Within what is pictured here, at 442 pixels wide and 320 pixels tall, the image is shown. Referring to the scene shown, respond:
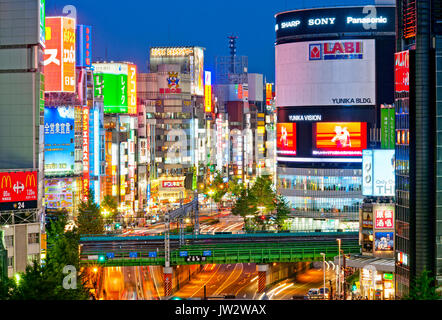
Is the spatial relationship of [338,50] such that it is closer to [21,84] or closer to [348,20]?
[348,20]

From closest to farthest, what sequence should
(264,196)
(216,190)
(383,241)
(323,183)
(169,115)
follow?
(383,241)
(323,183)
(264,196)
(216,190)
(169,115)

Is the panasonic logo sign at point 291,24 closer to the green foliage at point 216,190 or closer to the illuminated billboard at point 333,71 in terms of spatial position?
the illuminated billboard at point 333,71

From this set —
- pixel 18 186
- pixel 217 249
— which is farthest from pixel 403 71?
pixel 217 249

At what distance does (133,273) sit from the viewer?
95562 mm

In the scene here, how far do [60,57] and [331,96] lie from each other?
35.4 metres

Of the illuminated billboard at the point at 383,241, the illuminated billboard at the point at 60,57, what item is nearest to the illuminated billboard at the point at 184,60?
the illuminated billboard at the point at 60,57

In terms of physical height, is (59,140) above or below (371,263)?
above

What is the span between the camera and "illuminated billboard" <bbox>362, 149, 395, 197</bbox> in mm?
87375

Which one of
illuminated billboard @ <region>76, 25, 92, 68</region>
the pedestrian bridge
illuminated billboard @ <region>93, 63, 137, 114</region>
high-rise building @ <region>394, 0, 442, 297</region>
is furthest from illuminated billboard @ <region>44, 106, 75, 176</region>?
high-rise building @ <region>394, 0, 442, 297</region>

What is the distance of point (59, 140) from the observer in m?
116

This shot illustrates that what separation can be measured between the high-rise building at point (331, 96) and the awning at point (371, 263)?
48.3 m

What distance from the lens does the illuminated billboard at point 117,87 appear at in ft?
485

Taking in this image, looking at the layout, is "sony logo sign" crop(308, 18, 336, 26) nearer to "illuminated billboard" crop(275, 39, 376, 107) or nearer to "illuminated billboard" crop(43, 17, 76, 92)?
"illuminated billboard" crop(275, 39, 376, 107)
